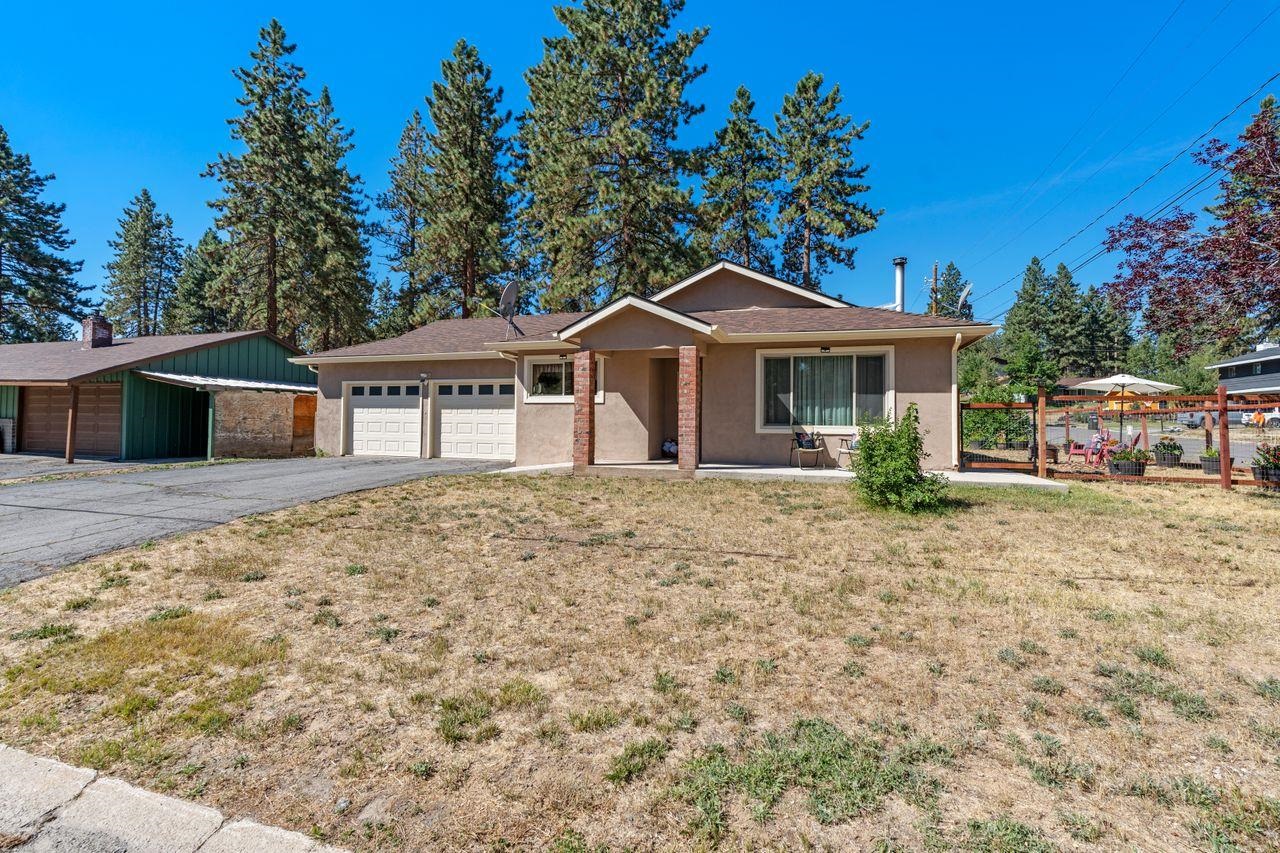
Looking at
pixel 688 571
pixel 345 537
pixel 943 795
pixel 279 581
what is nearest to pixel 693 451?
pixel 688 571

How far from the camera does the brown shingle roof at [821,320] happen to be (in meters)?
10.3

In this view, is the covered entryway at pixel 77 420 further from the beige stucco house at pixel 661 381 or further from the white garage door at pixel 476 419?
the white garage door at pixel 476 419

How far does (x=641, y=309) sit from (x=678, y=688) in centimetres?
802

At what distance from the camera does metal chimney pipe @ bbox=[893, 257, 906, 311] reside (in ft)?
47.8

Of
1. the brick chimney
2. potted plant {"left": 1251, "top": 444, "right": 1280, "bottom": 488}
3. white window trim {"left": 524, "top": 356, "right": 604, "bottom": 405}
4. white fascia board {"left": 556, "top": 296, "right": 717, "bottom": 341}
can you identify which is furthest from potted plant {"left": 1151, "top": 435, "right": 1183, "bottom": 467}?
the brick chimney

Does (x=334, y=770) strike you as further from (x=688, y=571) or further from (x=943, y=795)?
(x=688, y=571)

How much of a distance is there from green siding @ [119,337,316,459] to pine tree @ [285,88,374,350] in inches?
295

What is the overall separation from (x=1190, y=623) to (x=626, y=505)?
5845mm

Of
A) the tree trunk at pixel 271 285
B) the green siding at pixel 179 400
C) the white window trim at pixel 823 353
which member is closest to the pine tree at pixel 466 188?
the tree trunk at pixel 271 285

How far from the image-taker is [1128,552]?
5.73m

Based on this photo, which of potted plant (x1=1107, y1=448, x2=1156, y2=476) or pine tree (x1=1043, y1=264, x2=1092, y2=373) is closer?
potted plant (x1=1107, y1=448, x2=1156, y2=476)

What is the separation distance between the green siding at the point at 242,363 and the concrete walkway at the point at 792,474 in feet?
39.6

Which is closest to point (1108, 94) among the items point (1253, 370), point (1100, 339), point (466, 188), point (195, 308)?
point (466, 188)

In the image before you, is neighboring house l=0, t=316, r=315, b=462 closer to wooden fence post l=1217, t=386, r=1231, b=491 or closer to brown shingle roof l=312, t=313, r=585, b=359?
brown shingle roof l=312, t=313, r=585, b=359
